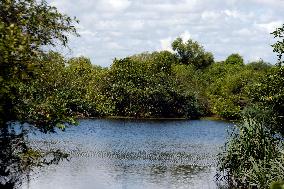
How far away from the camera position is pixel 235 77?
87.8 metres

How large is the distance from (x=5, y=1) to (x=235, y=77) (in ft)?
245

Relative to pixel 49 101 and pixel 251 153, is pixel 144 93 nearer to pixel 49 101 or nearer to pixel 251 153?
pixel 251 153

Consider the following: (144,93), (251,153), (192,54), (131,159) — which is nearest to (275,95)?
(251,153)

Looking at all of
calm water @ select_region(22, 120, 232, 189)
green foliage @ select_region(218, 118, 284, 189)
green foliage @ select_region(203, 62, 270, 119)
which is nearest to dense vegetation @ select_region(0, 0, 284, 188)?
green foliage @ select_region(218, 118, 284, 189)

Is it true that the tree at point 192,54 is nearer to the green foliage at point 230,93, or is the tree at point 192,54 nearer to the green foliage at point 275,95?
the green foliage at point 230,93

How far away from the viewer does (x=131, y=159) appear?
36.7 meters

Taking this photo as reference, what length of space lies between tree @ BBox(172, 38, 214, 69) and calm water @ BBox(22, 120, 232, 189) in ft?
182

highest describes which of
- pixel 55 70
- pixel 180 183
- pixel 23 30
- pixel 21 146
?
pixel 23 30

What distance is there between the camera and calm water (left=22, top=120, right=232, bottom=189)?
27719 millimetres

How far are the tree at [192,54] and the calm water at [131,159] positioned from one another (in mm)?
55338

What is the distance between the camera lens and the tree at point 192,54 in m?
118

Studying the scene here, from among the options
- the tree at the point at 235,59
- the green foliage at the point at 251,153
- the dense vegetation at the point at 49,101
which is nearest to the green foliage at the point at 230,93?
the tree at the point at 235,59

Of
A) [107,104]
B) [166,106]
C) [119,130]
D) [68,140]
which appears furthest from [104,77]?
[68,140]

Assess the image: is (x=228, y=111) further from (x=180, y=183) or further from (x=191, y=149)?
(x=180, y=183)
